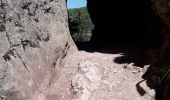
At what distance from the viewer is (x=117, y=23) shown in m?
12.8

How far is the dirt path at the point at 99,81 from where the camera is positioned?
7.24 metres

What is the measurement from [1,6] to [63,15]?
1.67 meters

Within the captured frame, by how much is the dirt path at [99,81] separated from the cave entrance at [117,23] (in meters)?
1.87

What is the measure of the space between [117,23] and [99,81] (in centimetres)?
550

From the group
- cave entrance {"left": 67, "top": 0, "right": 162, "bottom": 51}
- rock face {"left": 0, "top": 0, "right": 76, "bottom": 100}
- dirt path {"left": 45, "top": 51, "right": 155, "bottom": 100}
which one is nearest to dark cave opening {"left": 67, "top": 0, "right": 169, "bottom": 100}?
cave entrance {"left": 67, "top": 0, "right": 162, "bottom": 51}

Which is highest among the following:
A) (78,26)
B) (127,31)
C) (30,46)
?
(30,46)

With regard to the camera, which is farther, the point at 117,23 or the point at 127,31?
the point at 117,23

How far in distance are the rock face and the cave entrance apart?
2.28 m

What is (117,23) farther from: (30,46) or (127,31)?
(30,46)

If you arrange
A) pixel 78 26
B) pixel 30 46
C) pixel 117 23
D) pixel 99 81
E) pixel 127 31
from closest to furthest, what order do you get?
pixel 30 46
pixel 99 81
pixel 127 31
pixel 117 23
pixel 78 26

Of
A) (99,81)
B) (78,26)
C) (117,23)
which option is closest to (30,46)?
(99,81)

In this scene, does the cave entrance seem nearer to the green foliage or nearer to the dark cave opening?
the dark cave opening

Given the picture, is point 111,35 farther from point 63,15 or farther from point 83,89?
point 83,89

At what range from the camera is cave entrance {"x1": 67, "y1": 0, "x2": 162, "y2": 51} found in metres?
10.7
